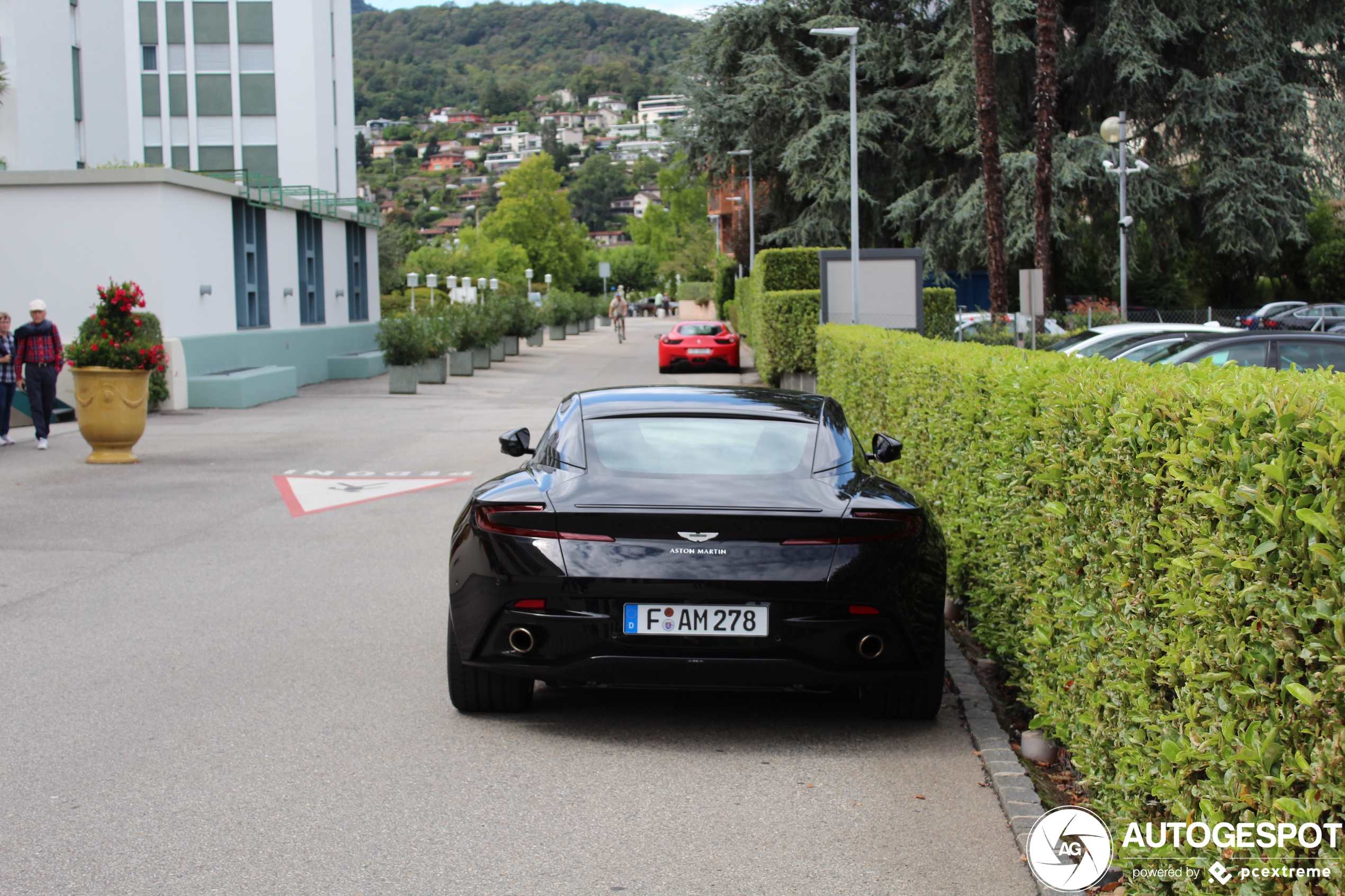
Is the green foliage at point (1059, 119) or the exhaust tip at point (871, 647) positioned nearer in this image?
the exhaust tip at point (871, 647)

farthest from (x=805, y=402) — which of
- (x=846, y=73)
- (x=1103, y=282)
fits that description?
(x=1103, y=282)

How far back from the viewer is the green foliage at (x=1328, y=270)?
53.0m

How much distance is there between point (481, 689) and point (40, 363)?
13669mm

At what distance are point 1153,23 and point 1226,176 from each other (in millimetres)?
4879

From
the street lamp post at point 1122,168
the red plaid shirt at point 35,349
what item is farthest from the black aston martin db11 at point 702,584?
the street lamp post at point 1122,168

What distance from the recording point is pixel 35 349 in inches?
671

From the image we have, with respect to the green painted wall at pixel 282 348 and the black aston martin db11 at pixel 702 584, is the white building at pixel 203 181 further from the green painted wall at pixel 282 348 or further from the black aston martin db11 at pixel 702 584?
the black aston martin db11 at pixel 702 584

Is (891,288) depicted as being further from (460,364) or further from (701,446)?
(701,446)

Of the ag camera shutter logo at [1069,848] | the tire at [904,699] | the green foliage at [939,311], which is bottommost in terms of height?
the ag camera shutter logo at [1069,848]

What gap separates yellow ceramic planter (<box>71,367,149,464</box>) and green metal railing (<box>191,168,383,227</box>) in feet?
42.4

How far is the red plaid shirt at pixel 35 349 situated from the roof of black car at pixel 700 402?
12.9 meters

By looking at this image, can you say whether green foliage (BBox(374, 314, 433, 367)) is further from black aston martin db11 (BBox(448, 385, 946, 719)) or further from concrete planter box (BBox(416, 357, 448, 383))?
black aston martin db11 (BBox(448, 385, 946, 719))

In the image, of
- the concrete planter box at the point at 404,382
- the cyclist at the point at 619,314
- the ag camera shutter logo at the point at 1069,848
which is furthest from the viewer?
the cyclist at the point at 619,314

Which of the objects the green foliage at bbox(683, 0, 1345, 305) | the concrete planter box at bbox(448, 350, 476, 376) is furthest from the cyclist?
the concrete planter box at bbox(448, 350, 476, 376)
